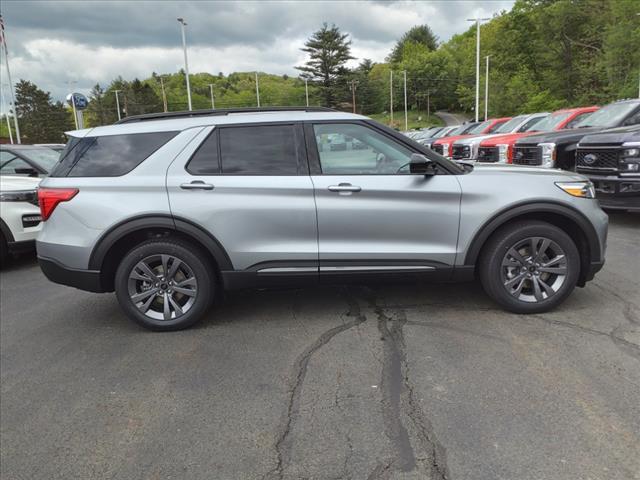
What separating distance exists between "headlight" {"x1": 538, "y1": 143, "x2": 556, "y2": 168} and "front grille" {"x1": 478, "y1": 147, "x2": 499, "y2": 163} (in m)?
2.22

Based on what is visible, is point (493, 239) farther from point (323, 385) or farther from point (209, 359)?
point (209, 359)

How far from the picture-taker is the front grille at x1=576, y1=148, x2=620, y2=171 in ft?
24.5

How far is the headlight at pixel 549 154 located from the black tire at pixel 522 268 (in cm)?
563

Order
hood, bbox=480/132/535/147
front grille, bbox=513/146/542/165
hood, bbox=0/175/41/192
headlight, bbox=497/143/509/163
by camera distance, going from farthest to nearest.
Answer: hood, bbox=480/132/535/147
headlight, bbox=497/143/509/163
front grille, bbox=513/146/542/165
hood, bbox=0/175/41/192

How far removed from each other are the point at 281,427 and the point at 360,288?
99.0 inches

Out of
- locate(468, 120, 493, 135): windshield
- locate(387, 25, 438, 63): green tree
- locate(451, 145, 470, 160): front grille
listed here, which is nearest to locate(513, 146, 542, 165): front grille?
locate(451, 145, 470, 160): front grille

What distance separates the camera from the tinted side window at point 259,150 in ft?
13.5

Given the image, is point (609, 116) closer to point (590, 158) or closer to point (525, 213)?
point (590, 158)

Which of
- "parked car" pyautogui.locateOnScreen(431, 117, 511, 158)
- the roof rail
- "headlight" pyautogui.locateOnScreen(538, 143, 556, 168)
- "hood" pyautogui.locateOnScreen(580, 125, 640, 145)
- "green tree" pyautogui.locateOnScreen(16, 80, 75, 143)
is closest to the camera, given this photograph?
the roof rail

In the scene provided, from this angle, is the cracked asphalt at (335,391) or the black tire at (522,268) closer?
the cracked asphalt at (335,391)

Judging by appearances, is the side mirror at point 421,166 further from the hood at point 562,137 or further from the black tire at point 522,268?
the hood at point 562,137

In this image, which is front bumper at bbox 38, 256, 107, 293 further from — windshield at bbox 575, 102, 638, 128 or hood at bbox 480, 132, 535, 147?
hood at bbox 480, 132, 535, 147


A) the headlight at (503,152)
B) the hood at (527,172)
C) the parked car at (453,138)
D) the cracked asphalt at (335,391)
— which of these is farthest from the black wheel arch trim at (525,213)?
the parked car at (453,138)

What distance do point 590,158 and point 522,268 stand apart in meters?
4.75
